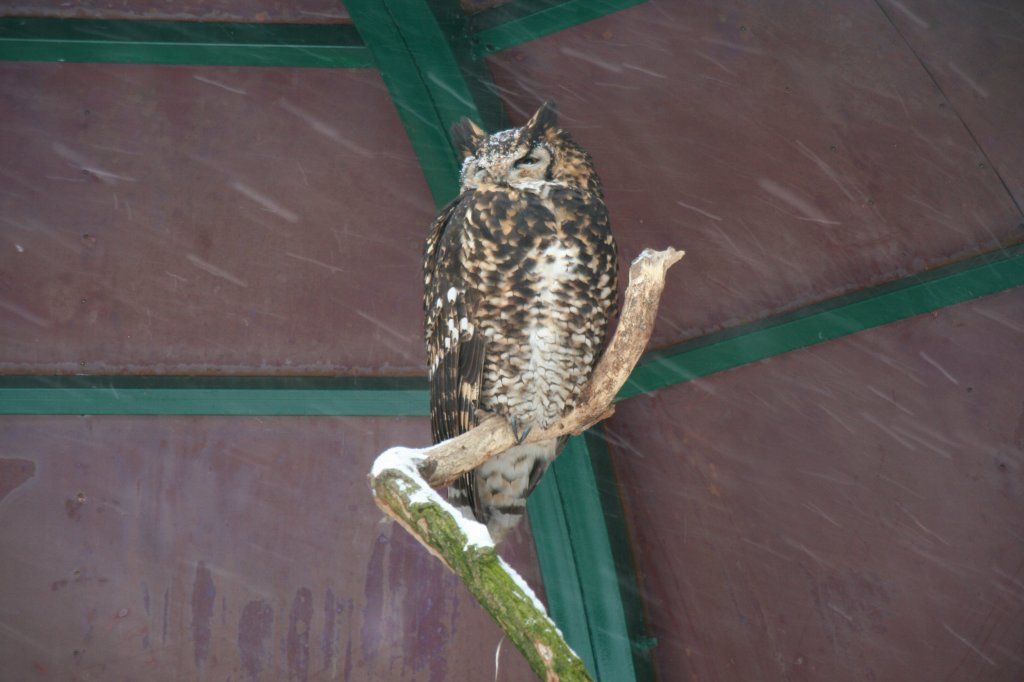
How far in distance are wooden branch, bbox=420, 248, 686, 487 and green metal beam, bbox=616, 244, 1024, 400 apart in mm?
843

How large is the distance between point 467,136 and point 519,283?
63 centimetres

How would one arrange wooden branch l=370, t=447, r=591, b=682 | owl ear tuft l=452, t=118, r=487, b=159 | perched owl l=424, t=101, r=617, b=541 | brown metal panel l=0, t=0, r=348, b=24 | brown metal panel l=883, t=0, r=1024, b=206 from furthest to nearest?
1. brown metal panel l=0, t=0, r=348, b=24
2. brown metal panel l=883, t=0, r=1024, b=206
3. owl ear tuft l=452, t=118, r=487, b=159
4. perched owl l=424, t=101, r=617, b=541
5. wooden branch l=370, t=447, r=591, b=682

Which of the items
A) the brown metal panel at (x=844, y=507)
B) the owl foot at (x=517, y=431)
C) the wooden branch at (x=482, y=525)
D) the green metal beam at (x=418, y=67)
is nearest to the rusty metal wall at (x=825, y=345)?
the brown metal panel at (x=844, y=507)

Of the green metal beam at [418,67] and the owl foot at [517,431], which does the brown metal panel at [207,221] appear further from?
the owl foot at [517,431]

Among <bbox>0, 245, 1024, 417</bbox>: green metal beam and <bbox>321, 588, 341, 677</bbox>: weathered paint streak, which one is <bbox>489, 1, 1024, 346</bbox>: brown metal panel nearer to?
<bbox>0, 245, 1024, 417</bbox>: green metal beam

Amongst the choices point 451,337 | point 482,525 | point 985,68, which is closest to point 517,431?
point 451,337

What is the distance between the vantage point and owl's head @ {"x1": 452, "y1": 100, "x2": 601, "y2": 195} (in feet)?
8.41

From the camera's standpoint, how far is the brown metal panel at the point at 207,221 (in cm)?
334

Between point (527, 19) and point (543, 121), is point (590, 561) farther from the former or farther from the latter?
point (527, 19)

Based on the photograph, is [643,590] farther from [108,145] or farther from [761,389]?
[108,145]

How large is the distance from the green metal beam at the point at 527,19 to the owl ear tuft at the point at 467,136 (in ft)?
1.69

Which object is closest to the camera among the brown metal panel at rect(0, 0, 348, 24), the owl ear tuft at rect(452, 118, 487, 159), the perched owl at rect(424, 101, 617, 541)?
the perched owl at rect(424, 101, 617, 541)

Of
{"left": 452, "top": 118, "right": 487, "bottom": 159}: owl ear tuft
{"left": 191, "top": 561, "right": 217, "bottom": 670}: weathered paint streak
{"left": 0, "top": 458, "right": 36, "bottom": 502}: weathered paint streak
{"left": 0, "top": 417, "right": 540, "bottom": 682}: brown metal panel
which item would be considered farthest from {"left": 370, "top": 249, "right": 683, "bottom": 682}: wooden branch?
{"left": 0, "top": 458, "right": 36, "bottom": 502}: weathered paint streak

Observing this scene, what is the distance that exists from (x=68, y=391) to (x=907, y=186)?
3.35m
